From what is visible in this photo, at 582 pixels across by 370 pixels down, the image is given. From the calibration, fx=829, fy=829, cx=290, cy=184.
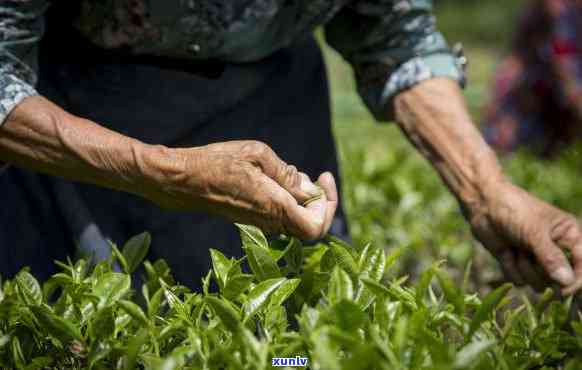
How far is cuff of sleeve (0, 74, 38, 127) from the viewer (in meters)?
1.59

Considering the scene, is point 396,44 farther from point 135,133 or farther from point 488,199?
point 135,133

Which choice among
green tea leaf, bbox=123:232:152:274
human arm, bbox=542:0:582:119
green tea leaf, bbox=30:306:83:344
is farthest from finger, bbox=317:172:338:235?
human arm, bbox=542:0:582:119

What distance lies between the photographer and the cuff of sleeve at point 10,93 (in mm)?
1587

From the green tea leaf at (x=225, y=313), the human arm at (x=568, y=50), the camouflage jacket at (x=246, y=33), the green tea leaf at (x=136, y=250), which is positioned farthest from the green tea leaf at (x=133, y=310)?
the human arm at (x=568, y=50)

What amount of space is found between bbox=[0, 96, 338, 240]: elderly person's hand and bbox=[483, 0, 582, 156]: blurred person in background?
13.6ft

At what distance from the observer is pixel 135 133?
212cm

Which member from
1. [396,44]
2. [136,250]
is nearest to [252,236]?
[136,250]

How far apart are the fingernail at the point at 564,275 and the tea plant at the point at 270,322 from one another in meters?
0.31

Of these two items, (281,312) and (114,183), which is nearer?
(281,312)

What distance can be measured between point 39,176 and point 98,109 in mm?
222

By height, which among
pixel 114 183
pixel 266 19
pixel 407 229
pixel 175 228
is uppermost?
pixel 266 19

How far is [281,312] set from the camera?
142cm

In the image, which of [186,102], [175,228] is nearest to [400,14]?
[186,102]

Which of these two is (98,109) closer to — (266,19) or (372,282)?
(266,19)
